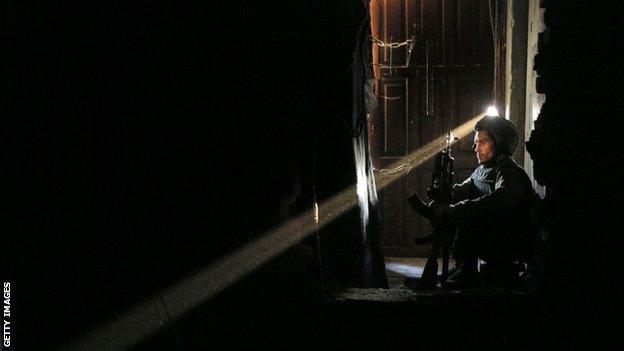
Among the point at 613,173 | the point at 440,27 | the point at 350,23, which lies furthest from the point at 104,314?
the point at 440,27

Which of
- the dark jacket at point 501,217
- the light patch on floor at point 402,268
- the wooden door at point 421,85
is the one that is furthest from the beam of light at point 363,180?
the wooden door at point 421,85

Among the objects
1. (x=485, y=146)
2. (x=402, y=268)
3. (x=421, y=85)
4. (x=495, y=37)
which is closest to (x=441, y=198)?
→ (x=485, y=146)

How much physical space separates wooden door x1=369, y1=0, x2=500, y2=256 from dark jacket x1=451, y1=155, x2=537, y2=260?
2.25m

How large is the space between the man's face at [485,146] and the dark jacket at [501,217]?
25cm

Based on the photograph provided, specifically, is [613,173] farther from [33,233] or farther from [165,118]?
[33,233]

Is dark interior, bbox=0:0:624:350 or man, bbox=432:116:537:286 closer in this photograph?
dark interior, bbox=0:0:624:350

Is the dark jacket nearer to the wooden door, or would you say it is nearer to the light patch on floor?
the light patch on floor

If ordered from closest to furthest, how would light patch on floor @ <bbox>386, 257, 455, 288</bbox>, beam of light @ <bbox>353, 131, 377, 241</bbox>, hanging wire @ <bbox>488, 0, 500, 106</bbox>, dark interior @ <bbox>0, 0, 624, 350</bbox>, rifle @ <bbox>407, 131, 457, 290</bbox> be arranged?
dark interior @ <bbox>0, 0, 624, 350</bbox> < beam of light @ <bbox>353, 131, 377, 241</bbox> < rifle @ <bbox>407, 131, 457, 290</bbox> < light patch on floor @ <bbox>386, 257, 455, 288</bbox> < hanging wire @ <bbox>488, 0, 500, 106</bbox>

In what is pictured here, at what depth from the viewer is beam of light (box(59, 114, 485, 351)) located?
146 inches

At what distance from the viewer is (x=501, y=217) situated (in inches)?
204

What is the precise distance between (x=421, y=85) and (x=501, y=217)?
119 inches

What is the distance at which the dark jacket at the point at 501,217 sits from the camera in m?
4.99

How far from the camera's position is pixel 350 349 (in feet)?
12.7

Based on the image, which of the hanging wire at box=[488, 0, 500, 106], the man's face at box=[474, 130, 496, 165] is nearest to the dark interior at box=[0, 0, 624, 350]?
the man's face at box=[474, 130, 496, 165]
